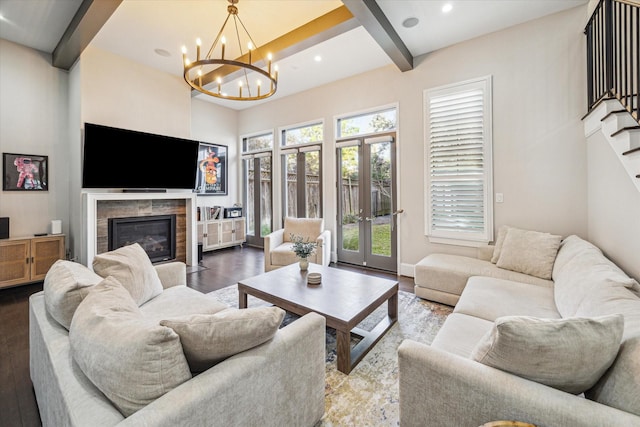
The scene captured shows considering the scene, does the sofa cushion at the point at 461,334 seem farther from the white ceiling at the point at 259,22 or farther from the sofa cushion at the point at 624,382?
the white ceiling at the point at 259,22

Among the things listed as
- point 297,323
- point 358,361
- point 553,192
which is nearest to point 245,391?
point 297,323

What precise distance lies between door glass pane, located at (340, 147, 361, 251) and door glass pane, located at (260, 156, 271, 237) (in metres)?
2.07

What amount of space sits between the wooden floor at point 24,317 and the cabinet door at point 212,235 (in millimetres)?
197

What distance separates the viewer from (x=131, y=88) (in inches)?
170

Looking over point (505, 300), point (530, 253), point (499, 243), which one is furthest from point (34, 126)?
point (530, 253)

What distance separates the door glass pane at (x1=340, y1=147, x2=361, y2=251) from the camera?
4867 millimetres

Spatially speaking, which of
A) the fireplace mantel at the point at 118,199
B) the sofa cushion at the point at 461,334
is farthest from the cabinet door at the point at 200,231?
the sofa cushion at the point at 461,334

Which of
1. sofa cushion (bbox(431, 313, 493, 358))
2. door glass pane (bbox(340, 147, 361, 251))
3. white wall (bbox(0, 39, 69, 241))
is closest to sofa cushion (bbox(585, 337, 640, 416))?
sofa cushion (bbox(431, 313, 493, 358))

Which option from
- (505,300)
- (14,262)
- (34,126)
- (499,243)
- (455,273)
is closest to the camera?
(505,300)

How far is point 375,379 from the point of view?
6.40ft

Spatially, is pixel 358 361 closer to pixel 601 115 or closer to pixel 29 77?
pixel 601 115

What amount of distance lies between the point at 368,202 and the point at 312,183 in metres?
1.32

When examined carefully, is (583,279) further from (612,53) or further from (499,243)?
(612,53)

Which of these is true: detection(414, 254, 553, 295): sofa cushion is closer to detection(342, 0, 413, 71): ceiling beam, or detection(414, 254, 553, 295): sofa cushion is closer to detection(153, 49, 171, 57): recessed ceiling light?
detection(342, 0, 413, 71): ceiling beam
